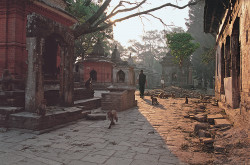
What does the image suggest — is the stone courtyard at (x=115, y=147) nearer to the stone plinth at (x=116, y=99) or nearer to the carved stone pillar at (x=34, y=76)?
the carved stone pillar at (x=34, y=76)

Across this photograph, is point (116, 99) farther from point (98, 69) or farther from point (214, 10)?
point (98, 69)

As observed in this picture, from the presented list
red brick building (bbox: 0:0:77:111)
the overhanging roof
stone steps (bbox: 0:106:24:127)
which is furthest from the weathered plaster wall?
stone steps (bbox: 0:106:24:127)

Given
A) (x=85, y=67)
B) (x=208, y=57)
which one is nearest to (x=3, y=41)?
(x=208, y=57)

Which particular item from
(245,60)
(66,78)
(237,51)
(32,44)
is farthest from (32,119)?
(237,51)

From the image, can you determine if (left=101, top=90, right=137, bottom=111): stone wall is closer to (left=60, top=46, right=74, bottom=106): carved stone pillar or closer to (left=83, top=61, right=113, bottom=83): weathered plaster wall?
(left=60, top=46, right=74, bottom=106): carved stone pillar

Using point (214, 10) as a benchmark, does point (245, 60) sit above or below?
below

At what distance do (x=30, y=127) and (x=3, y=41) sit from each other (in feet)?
14.8

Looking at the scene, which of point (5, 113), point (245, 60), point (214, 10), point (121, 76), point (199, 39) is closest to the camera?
point (245, 60)

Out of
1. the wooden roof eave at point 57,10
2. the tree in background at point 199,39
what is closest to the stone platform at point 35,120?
the wooden roof eave at point 57,10

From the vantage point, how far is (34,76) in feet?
17.2

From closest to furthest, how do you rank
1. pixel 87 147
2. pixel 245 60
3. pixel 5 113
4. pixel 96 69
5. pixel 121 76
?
pixel 87 147
pixel 245 60
pixel 5 113
pixel 121 76
pixel 96 69

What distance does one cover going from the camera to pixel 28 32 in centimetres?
534

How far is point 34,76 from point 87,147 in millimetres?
2849

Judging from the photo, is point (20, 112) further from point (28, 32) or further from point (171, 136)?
point (171, 136)
